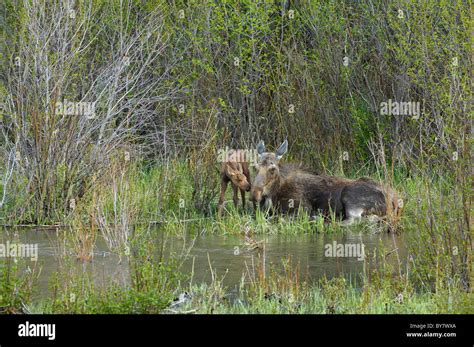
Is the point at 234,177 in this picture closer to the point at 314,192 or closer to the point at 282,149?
the point at 282,149

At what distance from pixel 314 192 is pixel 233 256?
3.33m

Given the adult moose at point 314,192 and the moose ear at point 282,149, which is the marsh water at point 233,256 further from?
the moose ear at point 282,149

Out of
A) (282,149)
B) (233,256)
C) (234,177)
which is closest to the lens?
(233,256)

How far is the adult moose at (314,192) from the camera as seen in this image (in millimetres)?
14883

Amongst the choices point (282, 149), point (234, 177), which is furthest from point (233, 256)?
point (282, 149)

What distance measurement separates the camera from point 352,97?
19406 millimetres

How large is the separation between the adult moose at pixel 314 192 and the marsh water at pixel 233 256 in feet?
2.28

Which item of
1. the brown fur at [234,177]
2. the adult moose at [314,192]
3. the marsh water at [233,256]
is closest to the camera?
the marsh water at [233,256]

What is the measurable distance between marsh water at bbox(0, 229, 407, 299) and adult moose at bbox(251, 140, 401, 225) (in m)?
0.70

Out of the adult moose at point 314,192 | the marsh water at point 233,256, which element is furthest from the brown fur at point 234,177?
the marsh water at point 233,256

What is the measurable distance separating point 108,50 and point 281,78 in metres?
3.37

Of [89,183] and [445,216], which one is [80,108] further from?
[445,216]

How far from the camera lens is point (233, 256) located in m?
12.4

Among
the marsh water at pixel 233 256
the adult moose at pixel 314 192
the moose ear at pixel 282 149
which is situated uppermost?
the moose ear at pixel 282 149
